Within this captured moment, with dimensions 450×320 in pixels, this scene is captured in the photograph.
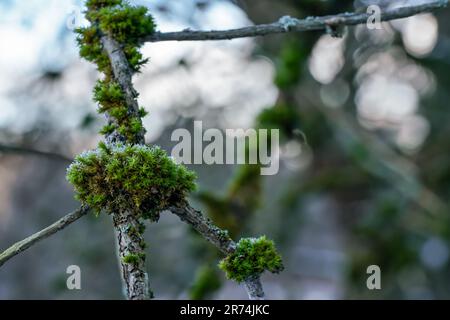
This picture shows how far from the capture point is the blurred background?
5305 millimetres

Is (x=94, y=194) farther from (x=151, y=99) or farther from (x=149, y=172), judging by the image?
(x=151, y=99)

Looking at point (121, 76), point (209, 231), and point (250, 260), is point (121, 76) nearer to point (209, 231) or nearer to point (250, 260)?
point (209, 231)

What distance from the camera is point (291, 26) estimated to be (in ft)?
7.03

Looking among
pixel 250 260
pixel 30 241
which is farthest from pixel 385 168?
pixel 30 241

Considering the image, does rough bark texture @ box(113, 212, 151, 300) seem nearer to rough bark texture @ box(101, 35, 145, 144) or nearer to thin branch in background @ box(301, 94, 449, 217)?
rough bark texture @ box(101, 35, 145, 144)

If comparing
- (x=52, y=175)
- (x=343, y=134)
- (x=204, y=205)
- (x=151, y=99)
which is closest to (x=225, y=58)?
(x=151, y=99)

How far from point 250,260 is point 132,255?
37 centimetres

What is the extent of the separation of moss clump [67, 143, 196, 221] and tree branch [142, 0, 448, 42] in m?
0.54

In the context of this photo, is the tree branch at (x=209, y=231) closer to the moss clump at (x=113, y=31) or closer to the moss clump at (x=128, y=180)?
the moss clump at (x=128, y=180)

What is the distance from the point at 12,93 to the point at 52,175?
3094 millimetres

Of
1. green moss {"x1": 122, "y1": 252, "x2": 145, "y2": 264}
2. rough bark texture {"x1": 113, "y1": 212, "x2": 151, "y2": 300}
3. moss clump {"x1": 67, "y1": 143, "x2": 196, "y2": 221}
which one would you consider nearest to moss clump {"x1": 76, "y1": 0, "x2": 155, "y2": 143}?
moss clump {"x1": 67, "y1": 143, "x2": 196, "y2": 221}

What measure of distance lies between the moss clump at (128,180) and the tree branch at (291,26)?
1.79ft

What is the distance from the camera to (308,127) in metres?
7.71
